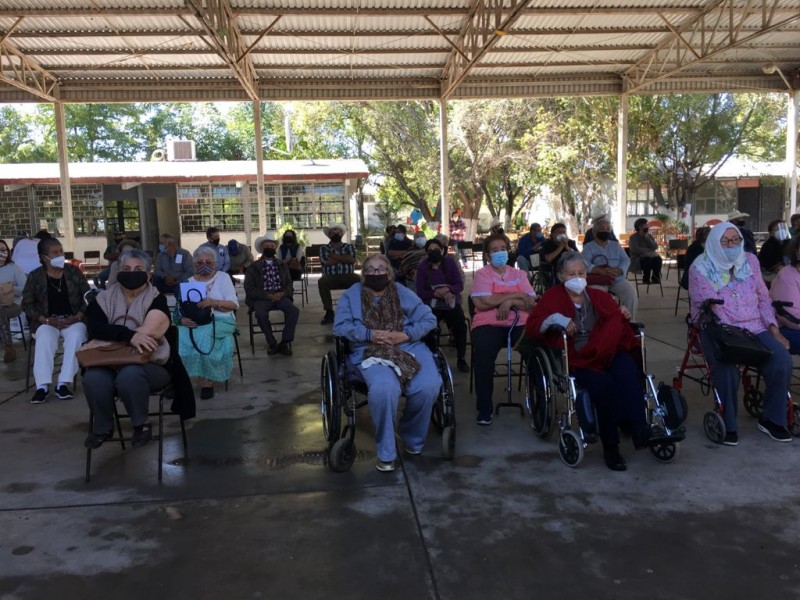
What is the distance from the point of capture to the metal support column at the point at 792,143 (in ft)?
55.3

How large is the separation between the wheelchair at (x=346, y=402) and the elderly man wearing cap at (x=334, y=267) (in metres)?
4.96

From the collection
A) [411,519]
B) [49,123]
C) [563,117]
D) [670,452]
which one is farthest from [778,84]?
[49,123]

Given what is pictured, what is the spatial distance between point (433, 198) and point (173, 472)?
24736 mm

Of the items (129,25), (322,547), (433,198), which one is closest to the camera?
(322,547)

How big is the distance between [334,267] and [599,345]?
5790 millimetres

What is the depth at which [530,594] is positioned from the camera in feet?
8.65

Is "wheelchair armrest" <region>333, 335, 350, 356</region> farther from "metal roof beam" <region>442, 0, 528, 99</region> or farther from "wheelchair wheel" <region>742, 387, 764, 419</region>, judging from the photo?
"metal roof beam" <region>442, 0, 528, 99</region>

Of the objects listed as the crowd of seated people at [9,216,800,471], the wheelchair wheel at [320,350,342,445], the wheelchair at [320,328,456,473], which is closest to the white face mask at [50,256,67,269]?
the crowd of seated people at [9,216,800,471]

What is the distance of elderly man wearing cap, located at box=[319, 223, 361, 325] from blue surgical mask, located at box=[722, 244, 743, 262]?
5484 millimetres

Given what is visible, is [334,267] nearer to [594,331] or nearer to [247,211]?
[594,331]

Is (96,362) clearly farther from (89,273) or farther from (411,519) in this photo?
(89,273)

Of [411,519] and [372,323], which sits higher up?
[372,323]

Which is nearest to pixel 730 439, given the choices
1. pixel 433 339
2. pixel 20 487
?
pixel 433 339

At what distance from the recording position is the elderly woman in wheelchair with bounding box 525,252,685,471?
3777 millimetres
